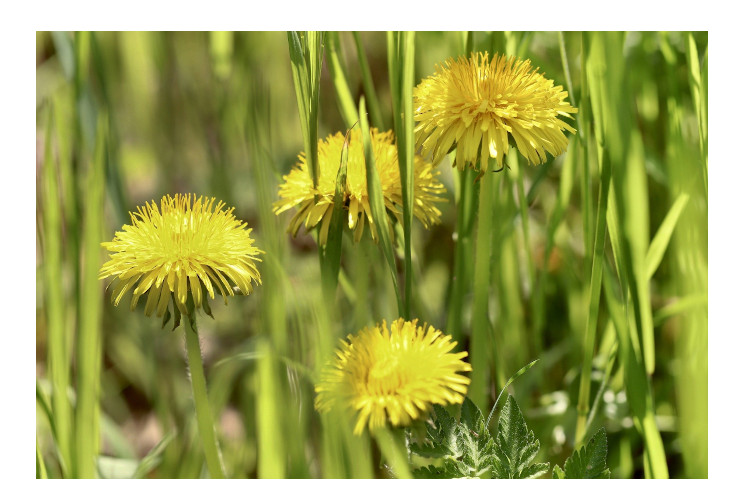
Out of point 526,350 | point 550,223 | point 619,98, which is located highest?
point 619,98

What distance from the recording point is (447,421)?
71 centimetres

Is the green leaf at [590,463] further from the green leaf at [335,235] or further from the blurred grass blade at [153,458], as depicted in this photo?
the blurred grass blade at [153,458]

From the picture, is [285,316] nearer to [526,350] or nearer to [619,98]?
[526,350]

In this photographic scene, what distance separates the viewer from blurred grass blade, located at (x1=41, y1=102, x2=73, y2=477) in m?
0.78

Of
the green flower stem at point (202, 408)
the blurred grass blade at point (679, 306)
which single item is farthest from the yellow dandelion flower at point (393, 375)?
the blurred grass blade at point (679, 306)

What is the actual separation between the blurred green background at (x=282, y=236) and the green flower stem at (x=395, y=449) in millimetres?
73

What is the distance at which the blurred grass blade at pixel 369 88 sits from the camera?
77 cm

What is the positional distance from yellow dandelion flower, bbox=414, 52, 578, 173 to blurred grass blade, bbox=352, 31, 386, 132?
0.05 m

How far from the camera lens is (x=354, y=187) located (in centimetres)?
72

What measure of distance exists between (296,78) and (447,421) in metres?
0.35

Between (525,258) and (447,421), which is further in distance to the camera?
(525,258)

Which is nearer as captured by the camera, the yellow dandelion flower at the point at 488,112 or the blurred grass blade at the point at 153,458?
the yellow dandelion flower at the point at 488,112

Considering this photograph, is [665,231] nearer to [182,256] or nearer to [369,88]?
[369,88]
